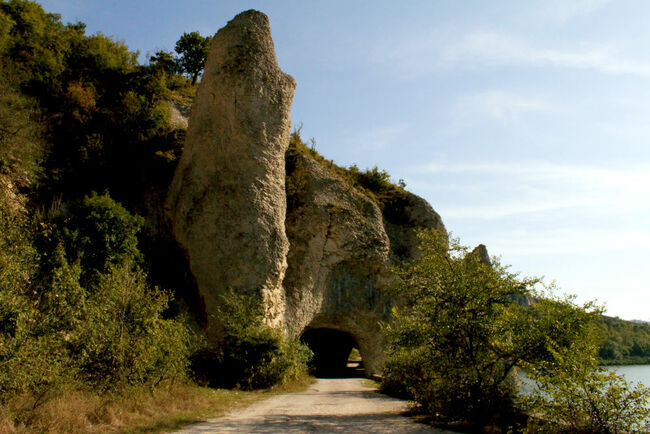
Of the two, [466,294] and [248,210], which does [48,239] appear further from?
[466,294]

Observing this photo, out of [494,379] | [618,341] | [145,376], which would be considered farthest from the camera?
[618,341]

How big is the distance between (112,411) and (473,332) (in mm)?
7737

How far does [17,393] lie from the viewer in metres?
7.71

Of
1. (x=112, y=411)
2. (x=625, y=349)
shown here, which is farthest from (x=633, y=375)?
(x=112, y=411)

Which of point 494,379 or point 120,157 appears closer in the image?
point 494,379

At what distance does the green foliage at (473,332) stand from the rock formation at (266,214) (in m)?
10.6

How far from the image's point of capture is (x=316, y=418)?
1069 cm

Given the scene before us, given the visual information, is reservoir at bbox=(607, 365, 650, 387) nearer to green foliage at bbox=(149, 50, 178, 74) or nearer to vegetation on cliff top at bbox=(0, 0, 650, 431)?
vegetation on cliff top at bbox=(0, 0, 650, 431)

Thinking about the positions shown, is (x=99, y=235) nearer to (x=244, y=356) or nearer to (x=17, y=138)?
(x=17, y=138)

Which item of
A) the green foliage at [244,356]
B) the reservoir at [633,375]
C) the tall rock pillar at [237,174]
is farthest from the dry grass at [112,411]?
the tall rock pillar at [237,174]

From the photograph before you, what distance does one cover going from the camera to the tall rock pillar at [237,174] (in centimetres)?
2058

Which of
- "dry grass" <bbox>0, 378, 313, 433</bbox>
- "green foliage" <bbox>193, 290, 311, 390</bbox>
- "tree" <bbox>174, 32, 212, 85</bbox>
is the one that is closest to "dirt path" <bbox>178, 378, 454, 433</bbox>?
"dry grass" <bbox>0, 378, 313, 433</bbox>

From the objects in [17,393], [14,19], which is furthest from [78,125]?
[17,393]

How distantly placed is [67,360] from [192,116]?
1738 cm
